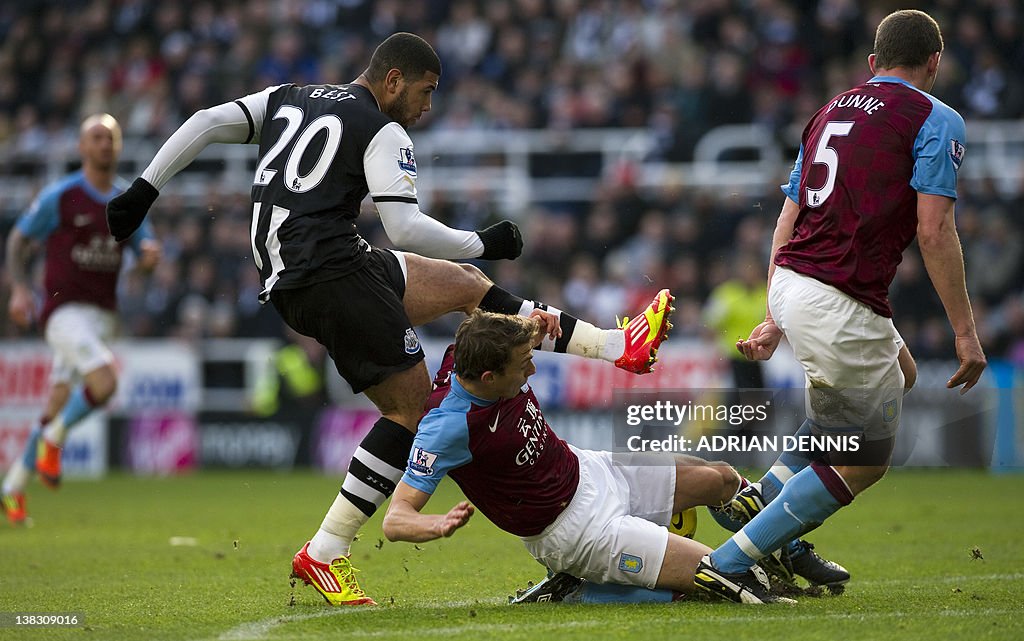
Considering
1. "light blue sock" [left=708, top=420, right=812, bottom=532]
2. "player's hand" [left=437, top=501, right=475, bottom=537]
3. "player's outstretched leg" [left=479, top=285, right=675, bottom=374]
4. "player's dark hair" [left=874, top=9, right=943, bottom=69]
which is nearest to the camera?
"player's hand" [left=437, top=501, right=475, bottom=537]

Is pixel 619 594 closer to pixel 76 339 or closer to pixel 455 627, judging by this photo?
pixel 455 627

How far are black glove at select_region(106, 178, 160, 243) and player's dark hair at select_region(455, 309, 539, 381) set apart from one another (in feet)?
5.47

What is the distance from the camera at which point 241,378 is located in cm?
1581

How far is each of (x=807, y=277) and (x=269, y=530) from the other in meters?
5.21

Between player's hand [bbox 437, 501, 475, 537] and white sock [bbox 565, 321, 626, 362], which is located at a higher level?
white sock [bbox 565, 321, 626, 362]

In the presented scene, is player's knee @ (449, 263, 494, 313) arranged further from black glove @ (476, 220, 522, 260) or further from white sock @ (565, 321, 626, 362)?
white sock @ (565, 321, 626, 362)

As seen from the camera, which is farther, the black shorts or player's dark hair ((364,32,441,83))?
player's dark hair ((364,32,441,83))

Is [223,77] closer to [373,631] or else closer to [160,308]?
[160,308]

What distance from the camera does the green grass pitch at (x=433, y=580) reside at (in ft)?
14.9

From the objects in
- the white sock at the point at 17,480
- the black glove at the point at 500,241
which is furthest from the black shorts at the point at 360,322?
the white sock at the point at 17,480

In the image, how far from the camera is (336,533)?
17.9 ft

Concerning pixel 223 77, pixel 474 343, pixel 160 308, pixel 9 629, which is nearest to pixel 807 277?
pixel 474 343

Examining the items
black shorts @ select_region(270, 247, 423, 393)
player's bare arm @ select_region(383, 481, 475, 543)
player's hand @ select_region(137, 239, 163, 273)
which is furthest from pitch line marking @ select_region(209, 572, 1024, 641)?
player's hand @ select_region(137, 239, 163, 273)

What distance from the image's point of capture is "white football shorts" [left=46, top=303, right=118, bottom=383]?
995cm
